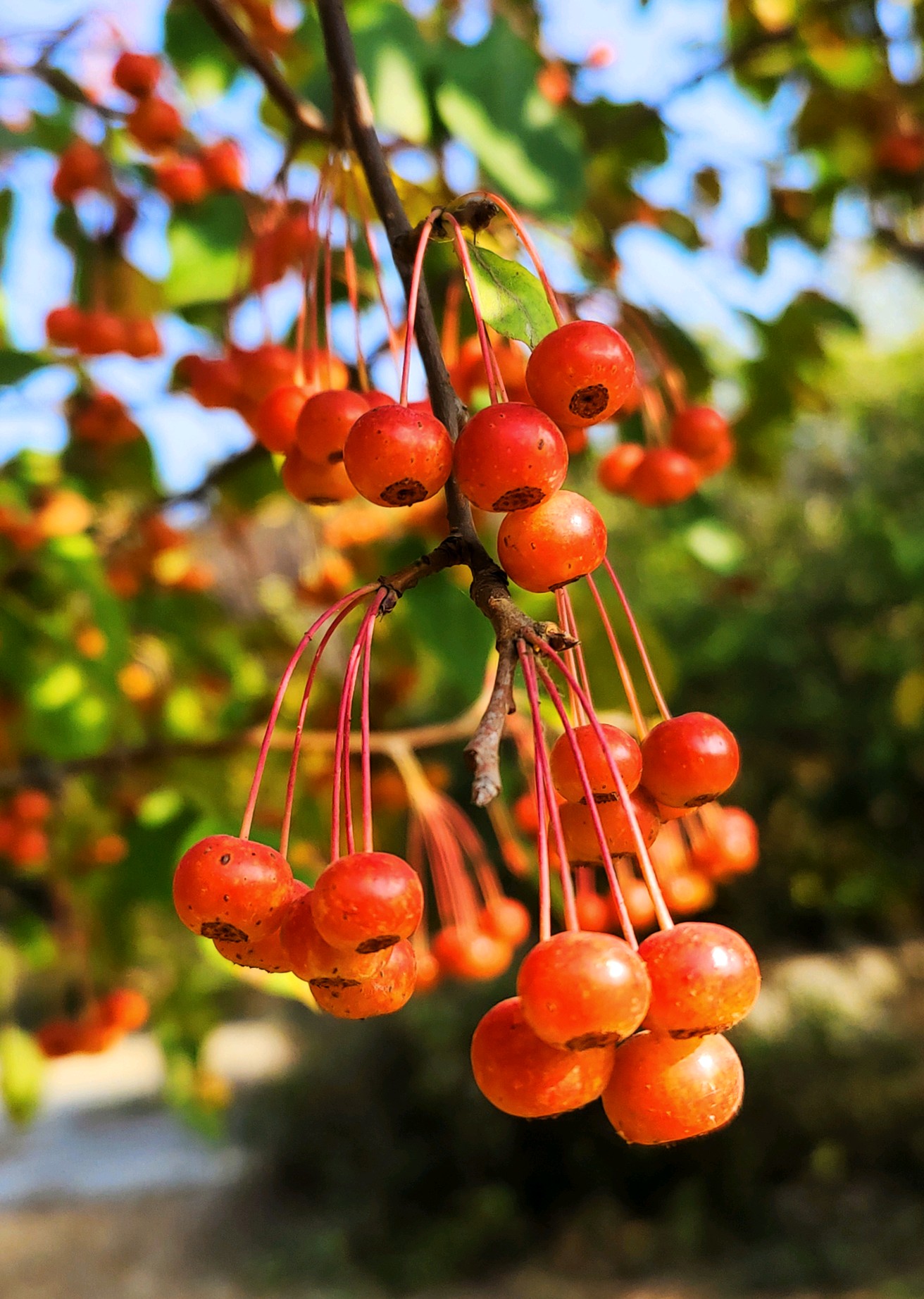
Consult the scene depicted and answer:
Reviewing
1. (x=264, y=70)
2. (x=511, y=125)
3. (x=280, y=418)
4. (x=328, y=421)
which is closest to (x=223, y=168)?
(x=511, y=125)

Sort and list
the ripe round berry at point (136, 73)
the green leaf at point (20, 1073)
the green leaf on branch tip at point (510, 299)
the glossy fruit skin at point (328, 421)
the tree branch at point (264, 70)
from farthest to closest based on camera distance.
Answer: the green leaf at point (20, 1073)
the ripe round berry at point (136, 73)
the tree branch at point (264, 70)
the glossy fruit skin at point (328, 421)
the green leaf on branch tip at point (510, 299)

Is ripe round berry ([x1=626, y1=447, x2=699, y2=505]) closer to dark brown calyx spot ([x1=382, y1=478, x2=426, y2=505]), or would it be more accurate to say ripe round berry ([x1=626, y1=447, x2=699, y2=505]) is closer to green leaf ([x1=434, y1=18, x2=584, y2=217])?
green leaf ([x1=434, y1=18, x2=584, y2=217])

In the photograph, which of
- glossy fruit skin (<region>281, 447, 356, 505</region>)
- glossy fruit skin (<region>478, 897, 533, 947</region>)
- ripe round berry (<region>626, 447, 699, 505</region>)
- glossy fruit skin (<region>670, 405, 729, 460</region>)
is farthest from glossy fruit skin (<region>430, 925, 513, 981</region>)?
glossy fruit skin (<region>281, 447, 356, 505</region>)

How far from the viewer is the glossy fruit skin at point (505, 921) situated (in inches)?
73.5

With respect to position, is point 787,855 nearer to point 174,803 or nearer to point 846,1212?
point 846,1212

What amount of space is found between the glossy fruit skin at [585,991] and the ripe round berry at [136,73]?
2156 millimetres

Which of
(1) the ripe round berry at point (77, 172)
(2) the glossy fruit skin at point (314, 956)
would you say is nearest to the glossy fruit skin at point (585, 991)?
(2) the glossy fruit skin at point (314, 956)

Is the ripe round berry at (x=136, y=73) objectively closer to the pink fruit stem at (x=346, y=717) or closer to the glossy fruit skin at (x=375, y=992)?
the pink fruit stem at (x=346, y=717)

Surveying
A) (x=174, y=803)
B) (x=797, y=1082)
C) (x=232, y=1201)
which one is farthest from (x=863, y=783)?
(x=174, y=803)

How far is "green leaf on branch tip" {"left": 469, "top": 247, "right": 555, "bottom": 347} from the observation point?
2.66 ft

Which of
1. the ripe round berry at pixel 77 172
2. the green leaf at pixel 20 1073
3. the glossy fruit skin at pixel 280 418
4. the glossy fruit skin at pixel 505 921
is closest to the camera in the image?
the glossy fruit skin at pixel 280 418

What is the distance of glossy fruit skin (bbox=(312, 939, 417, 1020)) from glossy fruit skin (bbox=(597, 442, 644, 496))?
116 centimetres

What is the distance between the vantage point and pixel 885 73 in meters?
3.21

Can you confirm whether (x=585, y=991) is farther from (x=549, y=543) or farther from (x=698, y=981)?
(x=549, y=543)
